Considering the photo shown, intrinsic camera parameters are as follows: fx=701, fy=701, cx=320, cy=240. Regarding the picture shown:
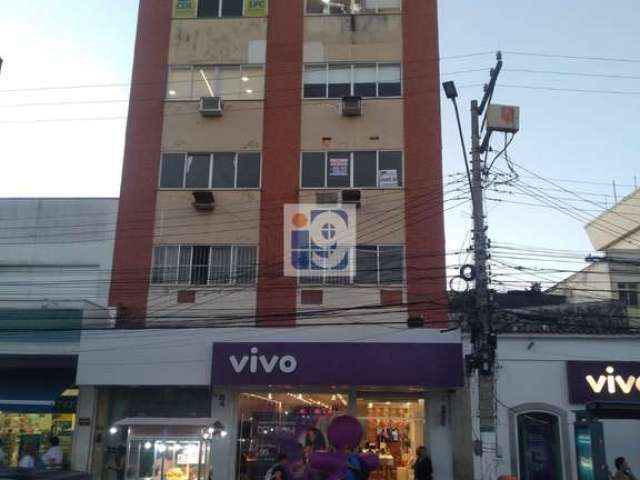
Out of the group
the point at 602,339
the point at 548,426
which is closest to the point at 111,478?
the point at 548,426

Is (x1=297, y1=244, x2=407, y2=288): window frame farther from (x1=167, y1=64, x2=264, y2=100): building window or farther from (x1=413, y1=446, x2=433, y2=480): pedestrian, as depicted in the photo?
(x1=167, y1=64, x2=264, y2=100): building window

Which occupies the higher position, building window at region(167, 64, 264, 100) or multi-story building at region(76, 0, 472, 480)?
building window at region(167, 64, 264, 100)

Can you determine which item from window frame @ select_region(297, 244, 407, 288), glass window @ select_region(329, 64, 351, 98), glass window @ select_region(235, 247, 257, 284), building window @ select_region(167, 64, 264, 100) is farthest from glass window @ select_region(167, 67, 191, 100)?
window frame @ select_region(297, 244, 407, 288)

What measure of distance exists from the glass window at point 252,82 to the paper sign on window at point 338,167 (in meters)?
3.37

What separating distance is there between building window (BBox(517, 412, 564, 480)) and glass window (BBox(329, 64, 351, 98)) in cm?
1146

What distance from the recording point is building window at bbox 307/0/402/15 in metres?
23.9

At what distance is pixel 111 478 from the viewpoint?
20688 mm

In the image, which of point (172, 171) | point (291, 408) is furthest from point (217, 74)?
point (291, 408)

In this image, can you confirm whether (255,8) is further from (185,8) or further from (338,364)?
(338,364)

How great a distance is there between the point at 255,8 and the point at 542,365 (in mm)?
14986

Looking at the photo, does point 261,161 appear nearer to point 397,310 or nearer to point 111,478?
point 397,310

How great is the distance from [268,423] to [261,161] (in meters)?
8.17

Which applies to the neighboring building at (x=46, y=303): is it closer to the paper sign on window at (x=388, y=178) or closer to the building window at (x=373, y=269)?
the building window at (x=373, y=269)

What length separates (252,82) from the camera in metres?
23.4
